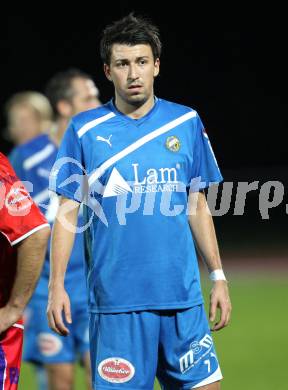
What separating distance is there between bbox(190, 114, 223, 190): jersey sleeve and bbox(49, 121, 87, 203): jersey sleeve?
1.67 ft

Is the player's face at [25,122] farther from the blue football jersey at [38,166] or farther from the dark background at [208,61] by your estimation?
the dark background at [208,61]

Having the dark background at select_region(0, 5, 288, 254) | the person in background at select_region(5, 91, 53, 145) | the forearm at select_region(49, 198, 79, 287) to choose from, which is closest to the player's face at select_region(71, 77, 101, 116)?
the person in background at select_region(5, 91, 53, 145)

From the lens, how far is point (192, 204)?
4262 mm

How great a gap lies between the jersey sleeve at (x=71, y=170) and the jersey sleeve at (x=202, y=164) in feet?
1.67

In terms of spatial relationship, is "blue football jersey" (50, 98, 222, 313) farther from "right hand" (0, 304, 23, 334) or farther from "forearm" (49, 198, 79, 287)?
"right hand" (0, 304, 23, 334)

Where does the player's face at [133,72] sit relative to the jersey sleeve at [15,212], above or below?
above

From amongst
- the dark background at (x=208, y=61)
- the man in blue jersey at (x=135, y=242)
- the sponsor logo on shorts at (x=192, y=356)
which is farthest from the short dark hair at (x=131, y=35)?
the dark background at (x=208, y=61)

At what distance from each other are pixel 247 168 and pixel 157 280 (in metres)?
16.3

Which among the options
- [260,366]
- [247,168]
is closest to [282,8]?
[247,168]

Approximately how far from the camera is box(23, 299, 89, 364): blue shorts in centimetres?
593

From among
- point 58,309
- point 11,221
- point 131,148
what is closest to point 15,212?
point 11,221

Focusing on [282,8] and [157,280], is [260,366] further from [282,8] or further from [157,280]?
[282,8]

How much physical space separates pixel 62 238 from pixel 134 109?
0.65 meters

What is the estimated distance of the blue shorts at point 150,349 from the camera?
4051mm
